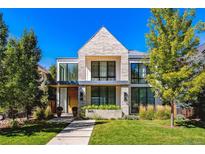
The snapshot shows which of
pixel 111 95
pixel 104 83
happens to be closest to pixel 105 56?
pixel 104 83

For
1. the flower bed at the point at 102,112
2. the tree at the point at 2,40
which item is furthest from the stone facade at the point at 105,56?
the tree at the point at 2,40

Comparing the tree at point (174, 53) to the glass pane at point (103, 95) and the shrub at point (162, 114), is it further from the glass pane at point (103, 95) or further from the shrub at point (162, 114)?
the glass pane at point (103, 95)

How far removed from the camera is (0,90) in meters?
14.1

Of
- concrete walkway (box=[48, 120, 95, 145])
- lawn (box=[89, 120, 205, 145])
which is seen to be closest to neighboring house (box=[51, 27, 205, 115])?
lawn (box=[89, 120, 205, 145])

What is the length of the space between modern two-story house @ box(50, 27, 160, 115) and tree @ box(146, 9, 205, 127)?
725 cm

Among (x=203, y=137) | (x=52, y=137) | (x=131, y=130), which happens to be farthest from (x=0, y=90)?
(x=203, y=137)

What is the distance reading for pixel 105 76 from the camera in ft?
84.4

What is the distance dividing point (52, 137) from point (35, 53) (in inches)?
373

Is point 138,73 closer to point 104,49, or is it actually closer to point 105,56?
point 105,56

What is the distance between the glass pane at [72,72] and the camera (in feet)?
86.4

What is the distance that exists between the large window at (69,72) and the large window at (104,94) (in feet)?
7.70

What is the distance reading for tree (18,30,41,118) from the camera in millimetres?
18688

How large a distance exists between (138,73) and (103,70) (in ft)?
10.2
